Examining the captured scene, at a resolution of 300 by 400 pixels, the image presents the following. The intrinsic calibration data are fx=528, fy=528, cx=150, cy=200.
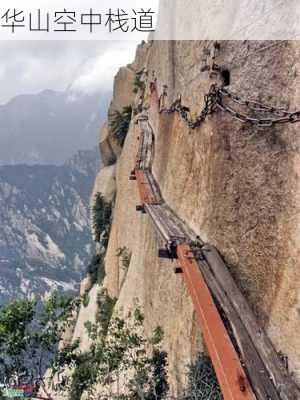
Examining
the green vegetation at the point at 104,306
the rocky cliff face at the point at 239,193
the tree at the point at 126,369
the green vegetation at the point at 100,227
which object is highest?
the green vegetation at the point at 100,227

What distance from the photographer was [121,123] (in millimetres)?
51500

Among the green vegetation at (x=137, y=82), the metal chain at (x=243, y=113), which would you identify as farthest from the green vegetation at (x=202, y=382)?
the green vegetation at (x=137, y=82)

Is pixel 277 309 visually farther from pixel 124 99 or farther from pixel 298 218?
pixel 124 99

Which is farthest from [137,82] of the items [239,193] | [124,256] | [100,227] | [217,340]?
[217,340]

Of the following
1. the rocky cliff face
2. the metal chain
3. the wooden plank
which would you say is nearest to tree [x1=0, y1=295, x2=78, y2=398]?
the rocky cliff face

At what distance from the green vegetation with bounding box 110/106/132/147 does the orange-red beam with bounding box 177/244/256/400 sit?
35.6 m

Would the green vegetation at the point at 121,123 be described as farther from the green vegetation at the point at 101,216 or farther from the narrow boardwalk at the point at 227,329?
the narrow boardwalk at the point at 227,329

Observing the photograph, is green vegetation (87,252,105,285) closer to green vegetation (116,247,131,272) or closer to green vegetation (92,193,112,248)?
green vegetation (92,193,112,248)

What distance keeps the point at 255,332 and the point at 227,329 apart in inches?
30.0

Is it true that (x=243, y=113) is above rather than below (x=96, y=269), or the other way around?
below

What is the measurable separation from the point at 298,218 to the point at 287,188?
0.93 metres

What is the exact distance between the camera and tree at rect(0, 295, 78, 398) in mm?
14391

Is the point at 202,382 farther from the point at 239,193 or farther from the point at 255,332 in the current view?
the point at 239,193

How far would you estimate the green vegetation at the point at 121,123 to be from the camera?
50.8m
